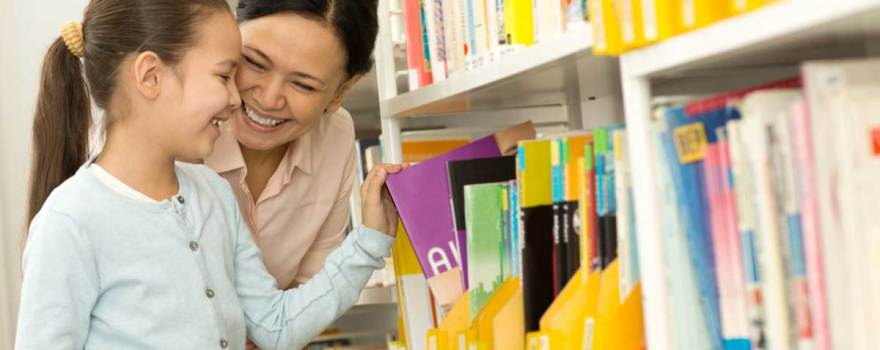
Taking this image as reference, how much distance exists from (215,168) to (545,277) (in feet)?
2.22

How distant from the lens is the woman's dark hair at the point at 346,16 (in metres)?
1.49

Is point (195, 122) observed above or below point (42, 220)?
above

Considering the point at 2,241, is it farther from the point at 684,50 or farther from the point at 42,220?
the point at 684,50

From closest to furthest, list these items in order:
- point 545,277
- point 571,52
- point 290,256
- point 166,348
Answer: point 571,52, point 545,277, point 166,348, point 290,256

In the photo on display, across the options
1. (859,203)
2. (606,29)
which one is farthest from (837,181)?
(606,29)

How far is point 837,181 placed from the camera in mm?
595

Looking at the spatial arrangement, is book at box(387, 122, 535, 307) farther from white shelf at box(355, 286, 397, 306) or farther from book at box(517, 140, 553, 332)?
white shelf at box(355, 286, 397, 306)

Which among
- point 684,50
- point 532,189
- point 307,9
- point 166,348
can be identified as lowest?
point 166,348

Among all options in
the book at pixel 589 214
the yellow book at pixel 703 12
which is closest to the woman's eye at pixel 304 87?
the book at pixel 589 214

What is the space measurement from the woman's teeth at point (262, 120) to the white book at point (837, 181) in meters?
1.01

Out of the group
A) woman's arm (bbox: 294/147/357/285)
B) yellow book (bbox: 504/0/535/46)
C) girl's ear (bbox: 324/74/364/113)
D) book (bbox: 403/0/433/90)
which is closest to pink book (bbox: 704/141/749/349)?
yellow book (bbox: 504/0/535/46)

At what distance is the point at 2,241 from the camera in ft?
8.08

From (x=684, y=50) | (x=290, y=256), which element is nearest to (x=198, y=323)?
(x=290, y=256)

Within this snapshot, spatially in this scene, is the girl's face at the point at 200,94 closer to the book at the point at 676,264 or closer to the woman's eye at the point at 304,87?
the woman's eye at the point at 304,87
